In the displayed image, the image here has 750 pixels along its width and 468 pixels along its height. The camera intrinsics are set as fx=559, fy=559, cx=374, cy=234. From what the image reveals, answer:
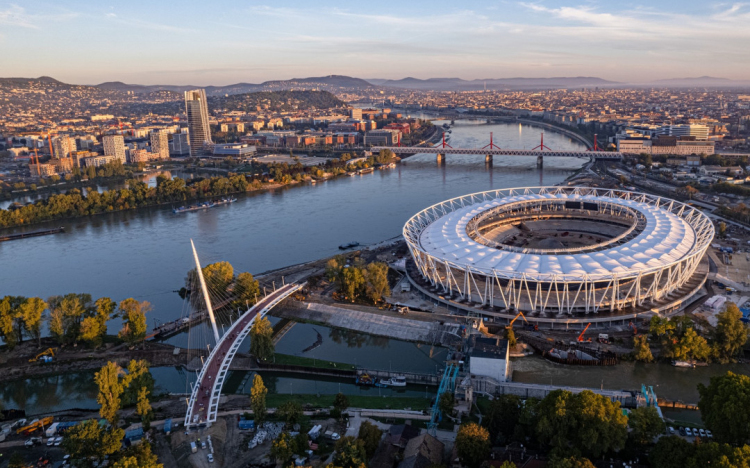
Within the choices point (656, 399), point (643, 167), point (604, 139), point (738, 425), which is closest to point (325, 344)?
point (656, 399)

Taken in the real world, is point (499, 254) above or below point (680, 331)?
above

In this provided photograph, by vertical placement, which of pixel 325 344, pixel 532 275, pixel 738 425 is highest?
pixel 532 275

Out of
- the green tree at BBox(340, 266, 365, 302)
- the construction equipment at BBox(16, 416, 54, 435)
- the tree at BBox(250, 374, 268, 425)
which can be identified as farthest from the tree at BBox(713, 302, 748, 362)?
the construction equipment at BBox(16, 416, 54, 435)

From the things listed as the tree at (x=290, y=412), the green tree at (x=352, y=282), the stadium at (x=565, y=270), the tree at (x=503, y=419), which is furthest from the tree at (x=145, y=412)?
the stadium at (x=565, y=270)

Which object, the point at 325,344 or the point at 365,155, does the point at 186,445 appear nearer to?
the point at 325,344

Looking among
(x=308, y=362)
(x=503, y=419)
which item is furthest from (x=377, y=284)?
(x=503, y=419)

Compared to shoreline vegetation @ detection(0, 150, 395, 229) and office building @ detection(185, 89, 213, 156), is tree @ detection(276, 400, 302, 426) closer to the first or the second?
shoreline vegetation @ detection(0, 150, 395, 229)
